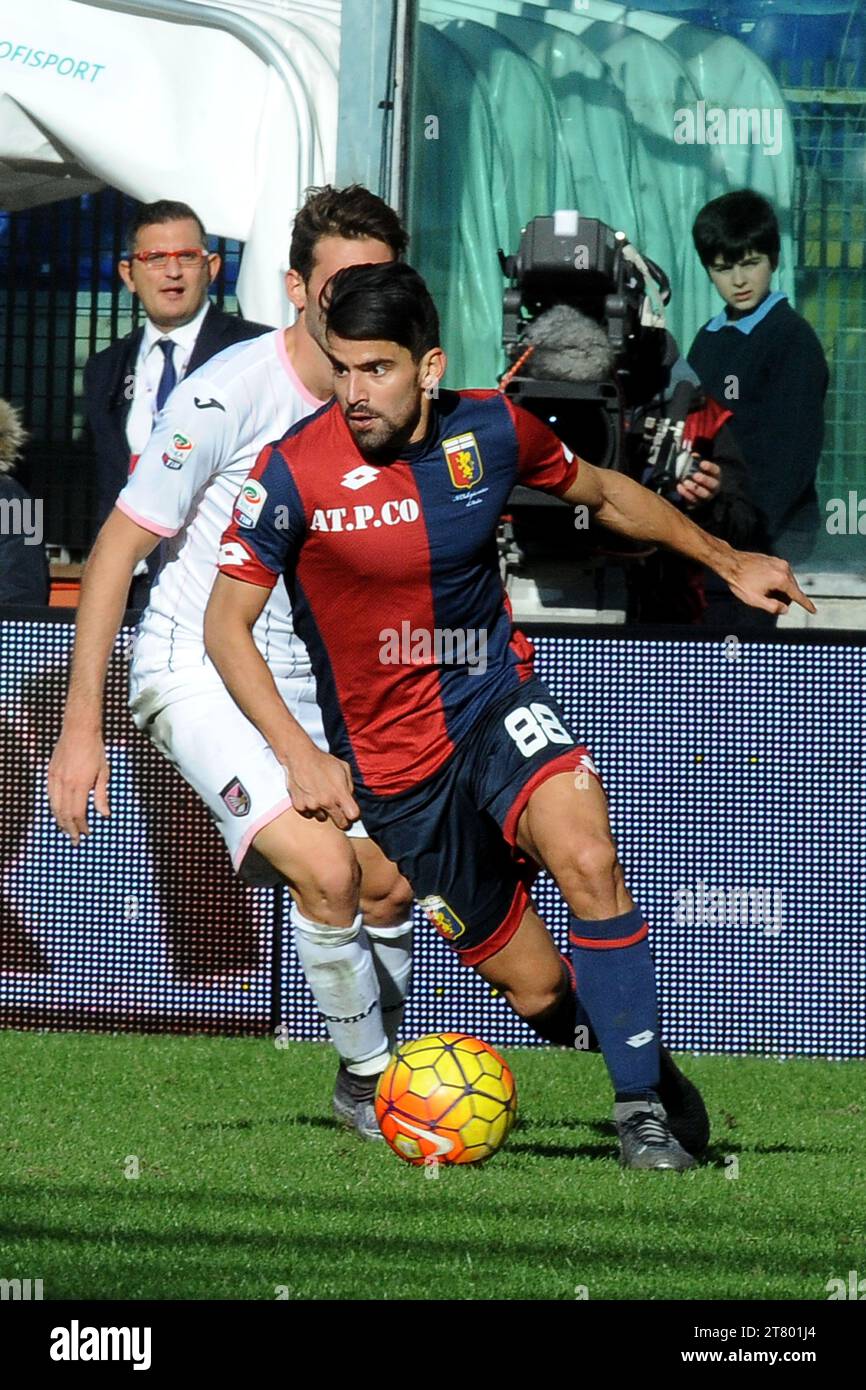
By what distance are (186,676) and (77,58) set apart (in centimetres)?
380

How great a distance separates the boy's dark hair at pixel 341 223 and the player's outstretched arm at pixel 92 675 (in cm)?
85

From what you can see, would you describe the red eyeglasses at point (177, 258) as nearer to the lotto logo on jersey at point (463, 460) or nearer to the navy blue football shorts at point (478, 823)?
the lotto logo on jersey at point (463, 460)

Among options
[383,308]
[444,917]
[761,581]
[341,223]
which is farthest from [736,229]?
[444,917]

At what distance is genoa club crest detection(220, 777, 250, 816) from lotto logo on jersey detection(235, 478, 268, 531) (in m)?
0.75

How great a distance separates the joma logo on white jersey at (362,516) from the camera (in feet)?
16.5

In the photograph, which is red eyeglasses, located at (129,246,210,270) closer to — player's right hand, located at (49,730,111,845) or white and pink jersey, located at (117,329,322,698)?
white and pink jersey, located at (117,329,322,698)

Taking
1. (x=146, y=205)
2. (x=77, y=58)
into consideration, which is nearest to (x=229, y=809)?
(x=146, y=205)

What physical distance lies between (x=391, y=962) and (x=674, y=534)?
1470 mm

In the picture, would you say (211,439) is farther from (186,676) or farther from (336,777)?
(336,777)

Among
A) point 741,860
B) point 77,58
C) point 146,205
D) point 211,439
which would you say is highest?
point 77,58

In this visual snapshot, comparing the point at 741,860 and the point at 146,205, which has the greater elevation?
the point at 146,205

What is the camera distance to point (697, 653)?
7.21m

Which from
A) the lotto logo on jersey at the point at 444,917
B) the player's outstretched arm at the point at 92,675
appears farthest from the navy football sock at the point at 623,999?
the player's outstretched arm at the point at 92,675
